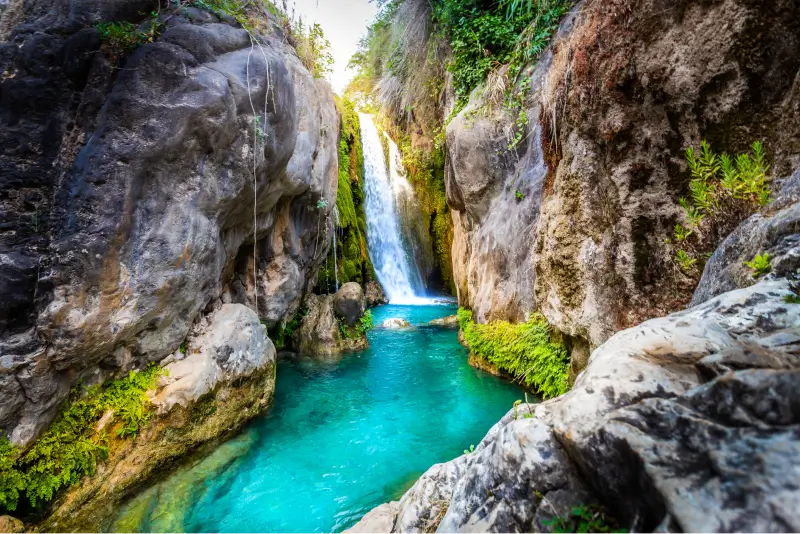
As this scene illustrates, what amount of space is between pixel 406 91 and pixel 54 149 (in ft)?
34.9

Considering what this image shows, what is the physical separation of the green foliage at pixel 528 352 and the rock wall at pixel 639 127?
2.75ft

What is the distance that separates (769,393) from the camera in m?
1.18

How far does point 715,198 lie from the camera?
3.18 meters

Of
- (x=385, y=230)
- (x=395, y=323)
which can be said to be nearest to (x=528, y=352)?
(x=395, y=323)

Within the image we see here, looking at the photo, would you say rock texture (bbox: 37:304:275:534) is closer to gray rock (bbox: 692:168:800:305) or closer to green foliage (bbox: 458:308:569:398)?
green foliage (bbox: 458:308:569:398)

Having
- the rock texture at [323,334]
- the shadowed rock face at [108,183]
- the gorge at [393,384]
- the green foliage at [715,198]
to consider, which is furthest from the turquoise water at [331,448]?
the green foliage at [715,198]

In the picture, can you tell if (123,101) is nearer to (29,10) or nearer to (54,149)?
(54,149)

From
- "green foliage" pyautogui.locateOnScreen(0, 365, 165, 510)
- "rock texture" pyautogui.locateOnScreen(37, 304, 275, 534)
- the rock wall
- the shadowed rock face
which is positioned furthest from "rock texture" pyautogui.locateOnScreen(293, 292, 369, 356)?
the rock wall

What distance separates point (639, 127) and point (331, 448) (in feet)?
19.2

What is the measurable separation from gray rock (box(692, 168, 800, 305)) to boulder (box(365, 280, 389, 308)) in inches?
547

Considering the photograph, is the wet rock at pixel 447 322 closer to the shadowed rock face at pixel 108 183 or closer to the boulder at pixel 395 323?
the boulder at pixel 395 323

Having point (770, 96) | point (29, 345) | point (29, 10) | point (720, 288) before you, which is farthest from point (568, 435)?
point (29, 10)

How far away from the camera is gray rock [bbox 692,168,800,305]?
199 centimetres

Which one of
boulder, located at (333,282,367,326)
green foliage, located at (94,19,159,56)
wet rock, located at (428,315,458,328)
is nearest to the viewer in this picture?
green foliage, located at (94,19,159,56)
